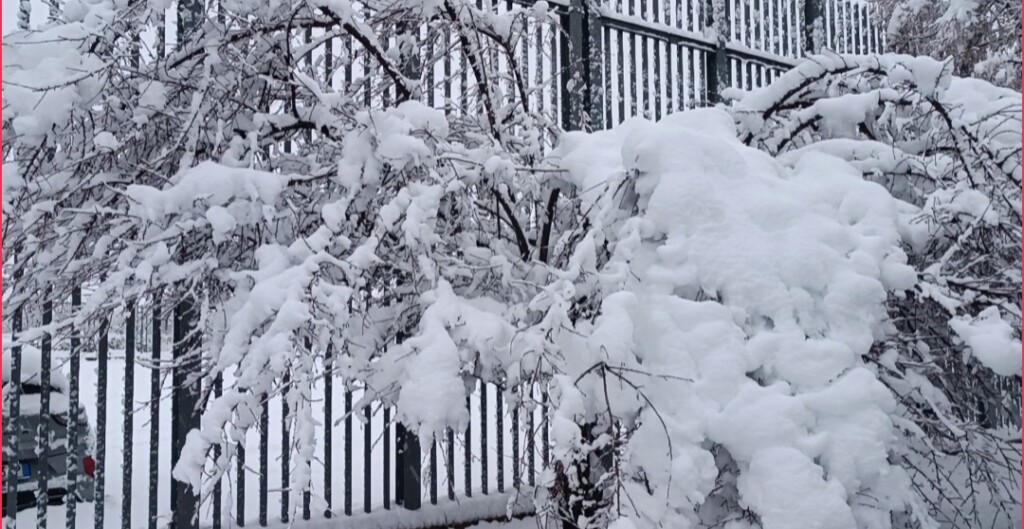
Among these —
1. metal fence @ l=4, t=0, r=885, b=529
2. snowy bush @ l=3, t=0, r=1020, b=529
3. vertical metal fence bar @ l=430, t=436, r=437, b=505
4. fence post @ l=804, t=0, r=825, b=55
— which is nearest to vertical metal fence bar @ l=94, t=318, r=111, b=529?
metal fence @ l=4, t=0, r=885, b=529

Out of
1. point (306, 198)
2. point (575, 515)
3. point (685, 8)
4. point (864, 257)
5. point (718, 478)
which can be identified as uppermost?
point (685, 8)

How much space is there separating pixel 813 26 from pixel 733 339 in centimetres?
483

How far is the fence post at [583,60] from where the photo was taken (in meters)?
4.71

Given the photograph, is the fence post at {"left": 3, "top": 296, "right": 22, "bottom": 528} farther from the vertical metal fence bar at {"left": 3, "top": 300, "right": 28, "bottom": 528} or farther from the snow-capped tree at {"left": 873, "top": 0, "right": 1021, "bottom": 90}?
the snow-capped tree at {"left": 873, "top": 0, "right": 1021, "bottom": 90}

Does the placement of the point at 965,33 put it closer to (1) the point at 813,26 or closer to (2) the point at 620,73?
(1) the point at 813,26

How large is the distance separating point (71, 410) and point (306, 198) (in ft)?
4.54

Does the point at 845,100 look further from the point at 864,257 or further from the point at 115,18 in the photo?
the point at 115,18

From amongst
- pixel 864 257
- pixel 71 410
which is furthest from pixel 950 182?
pixel 71 410

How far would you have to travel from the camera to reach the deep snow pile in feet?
6.90

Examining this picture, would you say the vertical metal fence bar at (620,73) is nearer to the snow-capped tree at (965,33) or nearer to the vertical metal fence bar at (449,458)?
the vertical metal fence bar at (449,458)

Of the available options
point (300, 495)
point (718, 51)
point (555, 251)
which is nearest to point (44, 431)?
point (300, 495)

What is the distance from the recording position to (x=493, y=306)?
2701 millimetres

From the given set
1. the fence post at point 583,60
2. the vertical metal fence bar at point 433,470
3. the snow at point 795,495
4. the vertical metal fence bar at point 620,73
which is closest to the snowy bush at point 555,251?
the snow at point 795,495

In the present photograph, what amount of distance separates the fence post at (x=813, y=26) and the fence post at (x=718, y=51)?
3.07 feet
